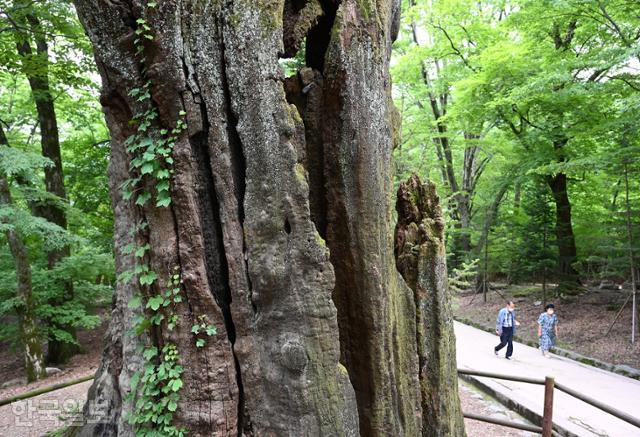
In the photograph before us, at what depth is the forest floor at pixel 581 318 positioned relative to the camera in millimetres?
11242

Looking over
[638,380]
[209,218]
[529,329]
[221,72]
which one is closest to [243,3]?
[221,72]

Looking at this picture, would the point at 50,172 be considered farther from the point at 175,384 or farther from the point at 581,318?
the point at 581,318

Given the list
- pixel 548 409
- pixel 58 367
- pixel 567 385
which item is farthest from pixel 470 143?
pixel 58 367

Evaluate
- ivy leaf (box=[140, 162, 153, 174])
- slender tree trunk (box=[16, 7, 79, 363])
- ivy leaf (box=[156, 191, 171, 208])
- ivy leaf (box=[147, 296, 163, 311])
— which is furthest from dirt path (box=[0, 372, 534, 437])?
ivy leaf (box=[140, 162, 153, 174])

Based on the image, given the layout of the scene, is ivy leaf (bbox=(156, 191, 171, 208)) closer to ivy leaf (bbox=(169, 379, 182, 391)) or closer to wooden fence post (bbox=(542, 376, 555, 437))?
ivy leaf (bbox=(169, 379, 182, 391))

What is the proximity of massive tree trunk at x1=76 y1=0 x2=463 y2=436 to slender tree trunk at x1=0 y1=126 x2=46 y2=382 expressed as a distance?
26.0ft

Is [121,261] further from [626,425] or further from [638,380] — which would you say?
[638,380]

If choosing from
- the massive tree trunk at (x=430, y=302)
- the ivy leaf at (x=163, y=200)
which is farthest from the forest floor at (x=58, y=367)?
the massive tree trunk at (x=430, y=302)

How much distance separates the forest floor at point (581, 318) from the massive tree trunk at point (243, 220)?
6.53 metres

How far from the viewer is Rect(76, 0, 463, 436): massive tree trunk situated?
128 inches

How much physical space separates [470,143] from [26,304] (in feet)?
55.7

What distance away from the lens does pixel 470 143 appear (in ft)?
61.9

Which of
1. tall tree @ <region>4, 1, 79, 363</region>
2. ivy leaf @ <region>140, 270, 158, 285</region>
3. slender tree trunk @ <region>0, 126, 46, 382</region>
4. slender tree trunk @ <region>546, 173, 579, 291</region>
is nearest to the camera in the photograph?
ivy leaf @ <region>140, 270, 158, 285</region>

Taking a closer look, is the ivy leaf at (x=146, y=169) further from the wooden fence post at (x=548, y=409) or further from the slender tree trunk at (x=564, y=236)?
the slender tree trunk at (x=564, y=236)
